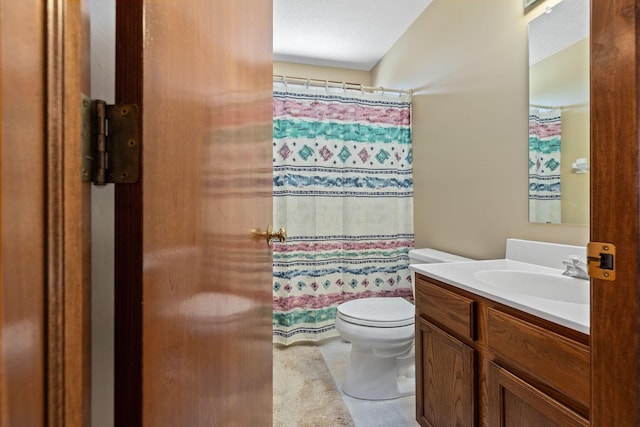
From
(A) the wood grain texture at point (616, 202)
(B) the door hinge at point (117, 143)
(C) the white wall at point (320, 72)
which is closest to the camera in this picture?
(B) the door hinge at point (117, 143)

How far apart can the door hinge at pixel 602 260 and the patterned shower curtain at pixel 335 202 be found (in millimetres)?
1939

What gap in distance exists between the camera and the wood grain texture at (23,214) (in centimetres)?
26

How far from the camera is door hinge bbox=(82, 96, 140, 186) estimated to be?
376 millimetres

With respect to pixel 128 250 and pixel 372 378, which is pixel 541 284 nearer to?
pixel 372 378

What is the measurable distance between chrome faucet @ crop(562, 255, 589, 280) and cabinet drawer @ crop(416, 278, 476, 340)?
0.40 metres

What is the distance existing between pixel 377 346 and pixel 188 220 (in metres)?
1.50

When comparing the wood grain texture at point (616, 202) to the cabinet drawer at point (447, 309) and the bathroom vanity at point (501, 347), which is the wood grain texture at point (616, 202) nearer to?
the bathroom vanity at point (501, 347)

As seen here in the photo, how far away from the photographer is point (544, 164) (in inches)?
56.9

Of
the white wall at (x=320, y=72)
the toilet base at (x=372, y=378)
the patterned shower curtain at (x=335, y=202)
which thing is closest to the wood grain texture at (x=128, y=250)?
the toilet base at (x=372, y=378)

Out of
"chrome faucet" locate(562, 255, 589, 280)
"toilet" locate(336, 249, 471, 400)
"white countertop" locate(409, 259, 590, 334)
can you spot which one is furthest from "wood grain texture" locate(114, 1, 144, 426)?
"toilet" locate(336, 249, 471, 400)

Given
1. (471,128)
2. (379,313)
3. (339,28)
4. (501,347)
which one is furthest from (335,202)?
(501,347)

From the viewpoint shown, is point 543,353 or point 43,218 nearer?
point 43,218

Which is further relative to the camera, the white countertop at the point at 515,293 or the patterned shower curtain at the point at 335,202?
the patterned shower curtain at the point at 335,202

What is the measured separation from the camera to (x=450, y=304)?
4.04ft
